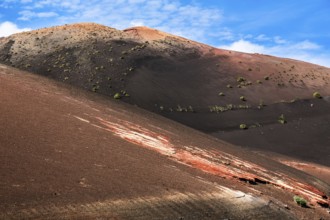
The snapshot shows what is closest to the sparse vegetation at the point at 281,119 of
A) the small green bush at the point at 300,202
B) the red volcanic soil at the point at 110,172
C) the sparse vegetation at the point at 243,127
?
the sparse vegetation at the point at 243,127

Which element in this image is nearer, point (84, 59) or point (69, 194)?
point (69, 194)

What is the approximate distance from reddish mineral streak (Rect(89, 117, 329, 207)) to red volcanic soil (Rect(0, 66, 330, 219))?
0.29 feet

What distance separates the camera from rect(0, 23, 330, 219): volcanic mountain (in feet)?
37.9

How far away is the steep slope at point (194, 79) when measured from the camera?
2100 inches

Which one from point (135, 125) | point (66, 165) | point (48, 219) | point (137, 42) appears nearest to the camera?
point (48, 219)

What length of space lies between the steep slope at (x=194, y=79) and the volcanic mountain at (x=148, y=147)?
0.27 meters

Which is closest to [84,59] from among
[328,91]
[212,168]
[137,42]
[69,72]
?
[69,72]

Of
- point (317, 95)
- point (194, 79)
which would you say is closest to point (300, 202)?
point (194, 79)

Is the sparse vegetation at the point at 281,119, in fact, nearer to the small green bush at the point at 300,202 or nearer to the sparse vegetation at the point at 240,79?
the sparse vegetation at the point at 240,79

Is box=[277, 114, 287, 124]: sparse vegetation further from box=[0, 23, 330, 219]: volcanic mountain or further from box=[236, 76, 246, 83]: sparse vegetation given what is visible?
box=[236, 76, 246, 83]: sparse vegetation

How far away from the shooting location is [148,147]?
64.6 feet

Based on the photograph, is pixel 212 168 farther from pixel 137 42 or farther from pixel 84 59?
pixel 137 42

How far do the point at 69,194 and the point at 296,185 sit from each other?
16.4 meters

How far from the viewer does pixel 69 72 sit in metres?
60.7
